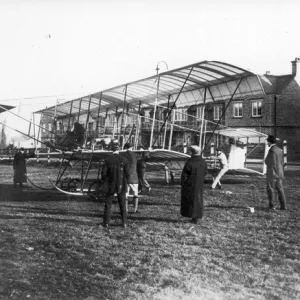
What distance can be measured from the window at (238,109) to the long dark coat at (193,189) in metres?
29.6

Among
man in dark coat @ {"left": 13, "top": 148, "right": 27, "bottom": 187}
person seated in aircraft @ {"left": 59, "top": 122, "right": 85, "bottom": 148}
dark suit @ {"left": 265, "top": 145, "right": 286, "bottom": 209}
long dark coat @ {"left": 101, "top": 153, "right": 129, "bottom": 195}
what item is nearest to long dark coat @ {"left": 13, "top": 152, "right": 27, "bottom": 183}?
man in dark coat @ {"left": 13, "top": 148, "right": 27, "bottom": 187}

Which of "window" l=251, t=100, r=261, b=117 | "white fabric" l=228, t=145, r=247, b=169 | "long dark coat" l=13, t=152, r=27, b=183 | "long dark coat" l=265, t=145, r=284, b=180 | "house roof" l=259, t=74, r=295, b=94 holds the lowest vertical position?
"long dark coat" l=13, t=152, r=27, b=183

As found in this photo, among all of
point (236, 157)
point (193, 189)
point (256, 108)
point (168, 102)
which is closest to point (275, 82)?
point (256, 108)

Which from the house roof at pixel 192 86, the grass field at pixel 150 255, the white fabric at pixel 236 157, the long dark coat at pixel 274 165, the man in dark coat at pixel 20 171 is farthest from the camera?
the man in dark coat at pixel 20 171

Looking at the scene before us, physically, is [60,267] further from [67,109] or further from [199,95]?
[67,109]

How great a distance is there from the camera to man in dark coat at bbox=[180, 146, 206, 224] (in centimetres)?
745

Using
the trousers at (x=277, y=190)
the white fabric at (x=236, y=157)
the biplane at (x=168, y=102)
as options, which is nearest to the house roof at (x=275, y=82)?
the biplane at (x=168, y=102)

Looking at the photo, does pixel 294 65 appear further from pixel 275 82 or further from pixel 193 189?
pixel 193 189

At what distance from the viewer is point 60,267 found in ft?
15.6

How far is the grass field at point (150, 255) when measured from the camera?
4016 millimetres

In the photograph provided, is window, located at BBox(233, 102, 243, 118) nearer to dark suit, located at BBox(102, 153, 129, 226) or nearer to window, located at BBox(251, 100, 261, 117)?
window, located at BBox(251, 100, 261, 117)

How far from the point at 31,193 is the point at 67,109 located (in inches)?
217

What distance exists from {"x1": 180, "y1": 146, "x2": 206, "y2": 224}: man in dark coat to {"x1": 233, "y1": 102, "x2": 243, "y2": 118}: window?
29.6 meters

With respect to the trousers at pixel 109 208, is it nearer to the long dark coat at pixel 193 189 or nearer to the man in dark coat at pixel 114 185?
the man in dark coat at pixel 114 185
